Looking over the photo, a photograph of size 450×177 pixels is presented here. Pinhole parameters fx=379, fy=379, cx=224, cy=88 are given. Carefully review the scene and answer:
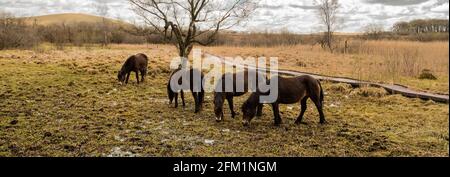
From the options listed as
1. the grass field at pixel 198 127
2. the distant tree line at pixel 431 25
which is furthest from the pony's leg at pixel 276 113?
the distant tree line at pixel 431 25

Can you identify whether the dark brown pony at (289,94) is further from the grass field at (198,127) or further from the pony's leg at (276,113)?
the grass field at (198,127)

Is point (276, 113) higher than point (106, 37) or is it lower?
lower

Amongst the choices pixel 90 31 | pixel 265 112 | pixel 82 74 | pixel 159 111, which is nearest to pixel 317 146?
pixel 265 112

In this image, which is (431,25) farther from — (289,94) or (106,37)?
(106,37)

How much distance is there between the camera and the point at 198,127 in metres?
9.05

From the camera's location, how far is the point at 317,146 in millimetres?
7383

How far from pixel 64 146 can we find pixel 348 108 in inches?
312

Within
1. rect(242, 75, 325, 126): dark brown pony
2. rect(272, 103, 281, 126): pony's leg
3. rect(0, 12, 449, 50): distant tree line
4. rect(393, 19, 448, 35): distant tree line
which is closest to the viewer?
rect(393, 19, 448, 35): distant tree line

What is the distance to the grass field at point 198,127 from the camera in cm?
716

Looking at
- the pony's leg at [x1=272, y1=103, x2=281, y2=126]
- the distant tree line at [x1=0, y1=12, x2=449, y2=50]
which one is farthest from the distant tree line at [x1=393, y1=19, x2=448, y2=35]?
the distant tree line at [x1=0, y1=12, x2=449, y2=50]

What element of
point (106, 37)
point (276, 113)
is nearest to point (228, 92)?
point (276, 113)

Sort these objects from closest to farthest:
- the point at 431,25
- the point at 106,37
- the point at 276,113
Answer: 1. the point at 431,25
2. the point at 276,113
3. the point at 106,37

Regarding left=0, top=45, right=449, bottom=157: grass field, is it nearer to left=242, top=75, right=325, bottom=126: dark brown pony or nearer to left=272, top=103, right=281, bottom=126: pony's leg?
left=272, top=103, right=281, bottom=126: pony's leg

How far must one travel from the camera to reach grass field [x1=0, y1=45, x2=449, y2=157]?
7.16 meters
